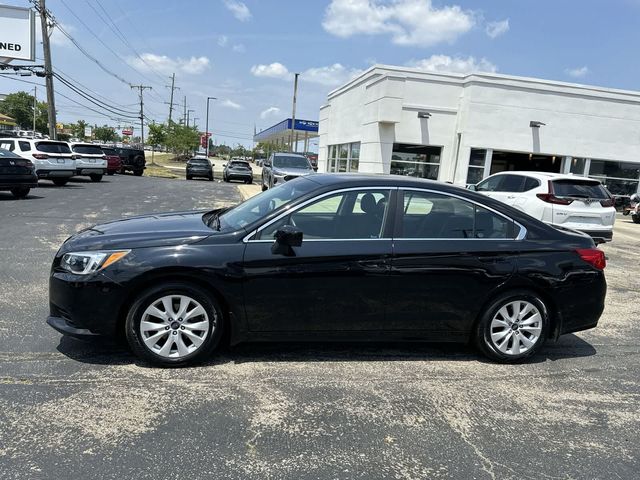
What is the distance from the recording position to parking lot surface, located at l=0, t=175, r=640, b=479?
3.01 m

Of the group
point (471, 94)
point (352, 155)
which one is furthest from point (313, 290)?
point (352, 155)

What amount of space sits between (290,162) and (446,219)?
1604cm

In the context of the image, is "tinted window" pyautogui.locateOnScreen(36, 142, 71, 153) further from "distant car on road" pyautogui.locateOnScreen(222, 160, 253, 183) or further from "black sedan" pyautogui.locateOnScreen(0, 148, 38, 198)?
"distant car on road" pyautogui.locateOnScreen(222, 160, 253, 183)

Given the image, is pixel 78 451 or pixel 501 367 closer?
pixel 78 451

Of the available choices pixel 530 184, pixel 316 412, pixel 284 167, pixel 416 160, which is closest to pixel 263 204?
pixel 316 412

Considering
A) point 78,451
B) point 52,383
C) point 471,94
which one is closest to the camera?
point 78,451

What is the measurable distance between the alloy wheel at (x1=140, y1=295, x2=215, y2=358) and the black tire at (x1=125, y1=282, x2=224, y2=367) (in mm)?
25

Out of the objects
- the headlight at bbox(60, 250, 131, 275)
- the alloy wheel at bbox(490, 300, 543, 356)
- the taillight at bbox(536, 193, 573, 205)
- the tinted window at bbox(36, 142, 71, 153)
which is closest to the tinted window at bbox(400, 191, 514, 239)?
the alloy wheel at bbox(490, 300, 543, 356)

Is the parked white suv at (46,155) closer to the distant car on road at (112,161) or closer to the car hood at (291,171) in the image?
the car hood at (291,171)

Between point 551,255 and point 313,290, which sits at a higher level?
point 551,255

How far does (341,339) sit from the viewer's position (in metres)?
4.40

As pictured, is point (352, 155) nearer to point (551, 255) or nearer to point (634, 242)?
point (634, 242)

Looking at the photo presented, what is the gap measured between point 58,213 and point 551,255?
1183 centimetres

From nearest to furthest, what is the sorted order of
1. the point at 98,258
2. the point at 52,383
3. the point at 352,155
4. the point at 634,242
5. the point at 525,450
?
the point at 525,450
the point at 52,383
the point at 98,258
the point at 634,242
the point at 352,155
